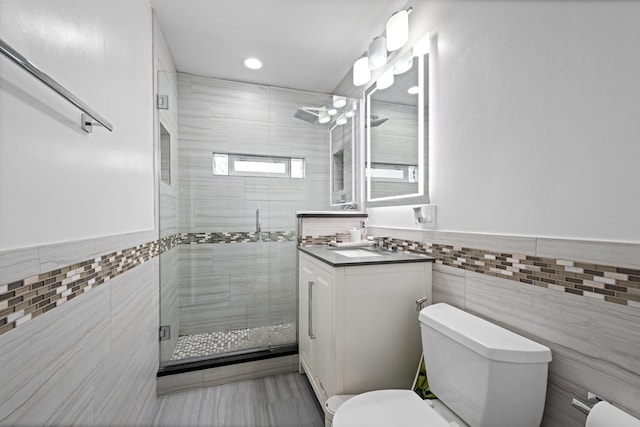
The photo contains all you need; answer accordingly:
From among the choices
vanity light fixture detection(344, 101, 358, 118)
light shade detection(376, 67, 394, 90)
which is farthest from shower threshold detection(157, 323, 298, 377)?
light shade detection(376, 67, 394, 90)

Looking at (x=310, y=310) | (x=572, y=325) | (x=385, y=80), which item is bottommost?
(x=310, y=310)

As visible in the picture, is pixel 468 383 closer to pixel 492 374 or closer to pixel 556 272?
pixel 492 374

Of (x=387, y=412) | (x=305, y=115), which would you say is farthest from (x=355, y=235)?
(x=387, y=412)

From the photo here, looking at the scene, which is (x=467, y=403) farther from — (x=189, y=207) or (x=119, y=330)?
(x=189, y=207)

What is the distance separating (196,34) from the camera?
6.40 ft

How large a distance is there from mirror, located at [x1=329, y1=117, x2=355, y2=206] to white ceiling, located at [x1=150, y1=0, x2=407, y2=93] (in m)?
0.59

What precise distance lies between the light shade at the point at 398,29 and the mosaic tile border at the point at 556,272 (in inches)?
49.1

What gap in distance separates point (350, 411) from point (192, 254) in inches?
64.6

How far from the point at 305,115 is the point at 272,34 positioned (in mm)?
613

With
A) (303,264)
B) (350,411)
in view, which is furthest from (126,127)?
(350,411)

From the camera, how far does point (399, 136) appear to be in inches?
68.9

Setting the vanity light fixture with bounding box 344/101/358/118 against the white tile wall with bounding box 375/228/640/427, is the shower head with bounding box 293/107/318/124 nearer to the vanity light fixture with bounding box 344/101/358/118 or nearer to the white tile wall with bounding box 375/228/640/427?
the vanity light fixture with bounding box 344/101/358/118

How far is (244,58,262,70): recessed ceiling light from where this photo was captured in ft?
7.41

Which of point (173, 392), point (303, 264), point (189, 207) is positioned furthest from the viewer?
Result: point (189, 207)
